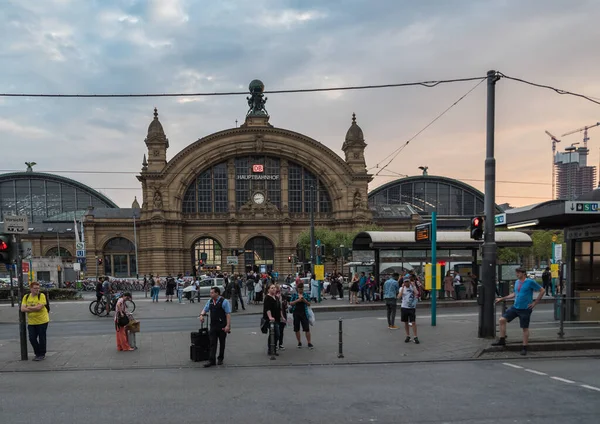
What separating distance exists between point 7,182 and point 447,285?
8133 cm

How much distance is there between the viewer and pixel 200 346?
10.8 meters

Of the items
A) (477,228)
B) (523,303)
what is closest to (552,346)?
(523,303)

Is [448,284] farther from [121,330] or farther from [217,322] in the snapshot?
[121,330]

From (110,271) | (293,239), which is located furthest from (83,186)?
(293,239)

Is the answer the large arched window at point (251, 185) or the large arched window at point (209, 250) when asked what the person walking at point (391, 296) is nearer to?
the large arched window at point (251, 185)

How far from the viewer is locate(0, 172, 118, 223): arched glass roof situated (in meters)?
82.0

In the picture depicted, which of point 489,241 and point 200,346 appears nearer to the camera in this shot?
point 200,346

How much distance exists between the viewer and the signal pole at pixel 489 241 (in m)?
12.4

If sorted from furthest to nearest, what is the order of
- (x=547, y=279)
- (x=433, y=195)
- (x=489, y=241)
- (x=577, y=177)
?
(x=433, y=195)
(x=577, y=177)
(x=547, y=279)
(x=489, y=241)

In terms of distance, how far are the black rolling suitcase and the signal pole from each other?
22.8 ft

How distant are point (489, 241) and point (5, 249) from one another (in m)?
12.2

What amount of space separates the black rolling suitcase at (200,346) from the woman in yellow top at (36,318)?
350 centimetres

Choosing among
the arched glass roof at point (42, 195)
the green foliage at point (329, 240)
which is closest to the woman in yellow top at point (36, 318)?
the green foliage at point (329, 240)

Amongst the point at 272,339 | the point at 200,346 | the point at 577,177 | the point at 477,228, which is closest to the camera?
the point at 200,346
